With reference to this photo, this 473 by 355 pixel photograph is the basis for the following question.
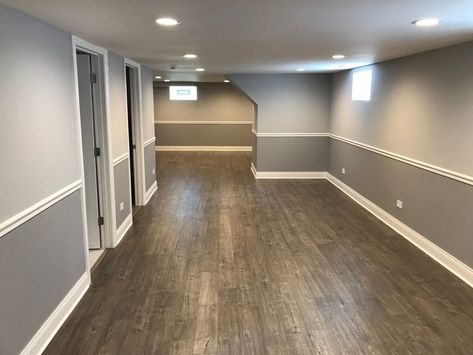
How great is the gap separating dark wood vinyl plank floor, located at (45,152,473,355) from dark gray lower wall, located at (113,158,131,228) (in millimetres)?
251

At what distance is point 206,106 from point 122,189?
26.0 feet

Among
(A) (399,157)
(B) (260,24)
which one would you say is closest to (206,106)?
(A) (399,157)

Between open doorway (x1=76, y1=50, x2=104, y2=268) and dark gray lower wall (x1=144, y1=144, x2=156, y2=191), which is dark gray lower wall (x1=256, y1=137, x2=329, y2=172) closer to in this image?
dark gray lower wall (x1=144, y1=144, x2=156, y2=191)

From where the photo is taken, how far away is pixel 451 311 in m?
3.18

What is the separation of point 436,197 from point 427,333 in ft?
5.78

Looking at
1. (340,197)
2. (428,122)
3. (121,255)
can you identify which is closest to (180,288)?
(121,255)

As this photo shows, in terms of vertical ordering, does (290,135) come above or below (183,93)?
below

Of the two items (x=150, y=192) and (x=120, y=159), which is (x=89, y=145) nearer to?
(x=120, y=159)

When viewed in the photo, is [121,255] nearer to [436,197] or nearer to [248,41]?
[248,41]

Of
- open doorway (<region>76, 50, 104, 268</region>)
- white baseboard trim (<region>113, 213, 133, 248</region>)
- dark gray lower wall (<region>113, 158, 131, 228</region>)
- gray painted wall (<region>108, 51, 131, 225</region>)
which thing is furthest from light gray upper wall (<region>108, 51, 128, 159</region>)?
white baseboard trim (<region>113, 213, 133, 248</region>)

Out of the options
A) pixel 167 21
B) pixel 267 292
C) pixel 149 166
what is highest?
pixel 167 21

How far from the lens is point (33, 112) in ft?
8.36

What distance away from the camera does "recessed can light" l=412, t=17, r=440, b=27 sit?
2.52 meters

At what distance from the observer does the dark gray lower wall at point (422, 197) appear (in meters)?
3.78
